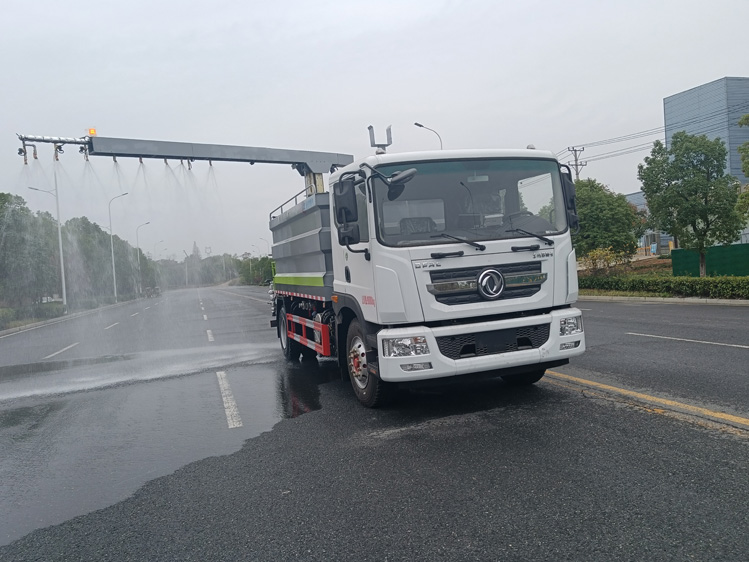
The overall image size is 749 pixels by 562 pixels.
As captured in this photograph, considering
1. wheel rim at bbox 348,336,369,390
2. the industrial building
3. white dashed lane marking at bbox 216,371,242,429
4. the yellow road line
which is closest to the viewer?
the yellow road line

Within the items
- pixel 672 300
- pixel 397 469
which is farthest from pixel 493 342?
pixel 672 300

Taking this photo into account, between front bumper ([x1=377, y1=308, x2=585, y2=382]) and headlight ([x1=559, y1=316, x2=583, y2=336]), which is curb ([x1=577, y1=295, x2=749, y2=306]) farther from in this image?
front bumper ([x1=377, y1=308, x2=585, y2=382])

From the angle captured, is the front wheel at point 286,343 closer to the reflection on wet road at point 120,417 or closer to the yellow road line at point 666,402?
the reflection on wet road at point 120,417

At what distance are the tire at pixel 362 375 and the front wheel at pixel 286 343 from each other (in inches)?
153

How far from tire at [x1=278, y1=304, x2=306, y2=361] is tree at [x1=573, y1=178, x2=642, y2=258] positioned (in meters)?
18.7

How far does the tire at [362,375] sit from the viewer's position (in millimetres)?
5832

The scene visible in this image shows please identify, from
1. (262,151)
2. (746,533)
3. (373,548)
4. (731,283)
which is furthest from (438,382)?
(731,283)

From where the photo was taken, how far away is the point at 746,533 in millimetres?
3016

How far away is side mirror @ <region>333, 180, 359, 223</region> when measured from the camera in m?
5.61

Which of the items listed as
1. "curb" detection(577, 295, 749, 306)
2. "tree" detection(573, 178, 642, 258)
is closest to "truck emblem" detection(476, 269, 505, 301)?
"curb" detection(577, 295, 749, 306)

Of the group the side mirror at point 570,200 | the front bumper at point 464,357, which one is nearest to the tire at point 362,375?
the front bumper at point 464,357

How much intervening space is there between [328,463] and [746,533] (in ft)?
9.35

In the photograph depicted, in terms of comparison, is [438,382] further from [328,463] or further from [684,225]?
[684,225]

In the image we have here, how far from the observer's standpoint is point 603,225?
86.1ft
